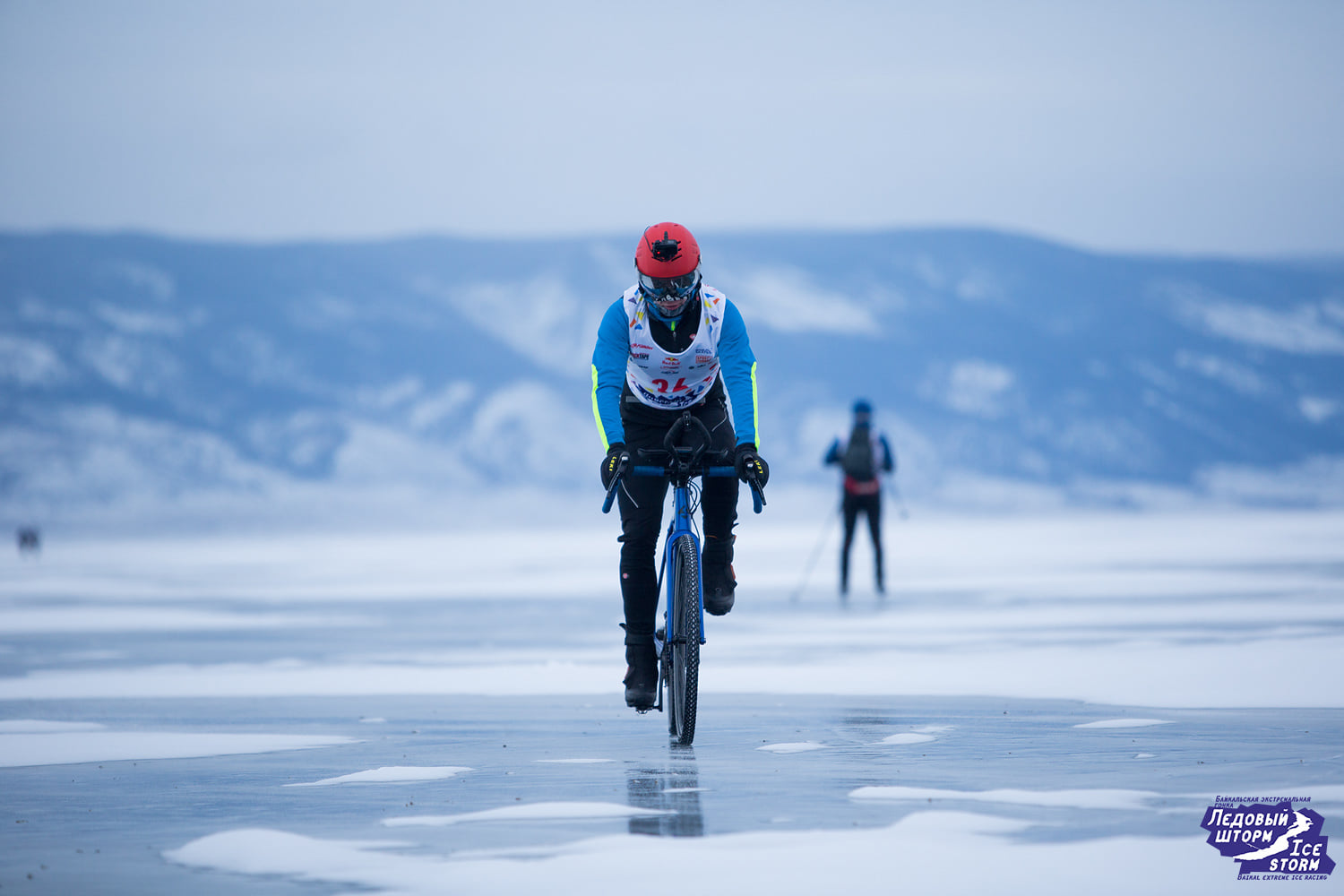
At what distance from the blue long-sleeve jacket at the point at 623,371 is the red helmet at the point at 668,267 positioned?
0.15m

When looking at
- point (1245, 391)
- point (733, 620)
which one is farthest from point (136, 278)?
point (733, 620)

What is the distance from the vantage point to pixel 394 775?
21.4ft

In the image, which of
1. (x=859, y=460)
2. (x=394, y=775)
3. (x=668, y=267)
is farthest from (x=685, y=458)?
(x=859, y=460)

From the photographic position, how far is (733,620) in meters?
14.5

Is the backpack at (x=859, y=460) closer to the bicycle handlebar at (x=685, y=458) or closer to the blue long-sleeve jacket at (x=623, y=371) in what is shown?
the blue long-sleeve jacket at (x=623, y=371)

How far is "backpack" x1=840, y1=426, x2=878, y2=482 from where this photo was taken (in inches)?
679

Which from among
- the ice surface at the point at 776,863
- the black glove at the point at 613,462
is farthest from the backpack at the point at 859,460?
the ice surface at the point at 776,863

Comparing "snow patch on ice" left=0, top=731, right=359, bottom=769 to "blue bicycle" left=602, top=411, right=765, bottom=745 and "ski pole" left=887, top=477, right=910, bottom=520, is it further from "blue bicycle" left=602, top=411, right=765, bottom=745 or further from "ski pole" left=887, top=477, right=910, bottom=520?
"ski pole" left=887, top=477, right=910, bottom=520

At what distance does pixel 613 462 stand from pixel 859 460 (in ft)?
34.8

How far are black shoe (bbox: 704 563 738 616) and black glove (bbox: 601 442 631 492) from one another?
2.27ft

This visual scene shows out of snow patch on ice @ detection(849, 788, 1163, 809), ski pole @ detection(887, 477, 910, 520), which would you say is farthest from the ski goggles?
ski pole @ detection(887, 477, 910, 520)

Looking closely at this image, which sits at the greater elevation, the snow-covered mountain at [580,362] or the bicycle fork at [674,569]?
the snow-covered mountain at [580,362]

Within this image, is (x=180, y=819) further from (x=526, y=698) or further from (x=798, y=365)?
(x=798, y=365)

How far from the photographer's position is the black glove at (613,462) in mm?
6812
